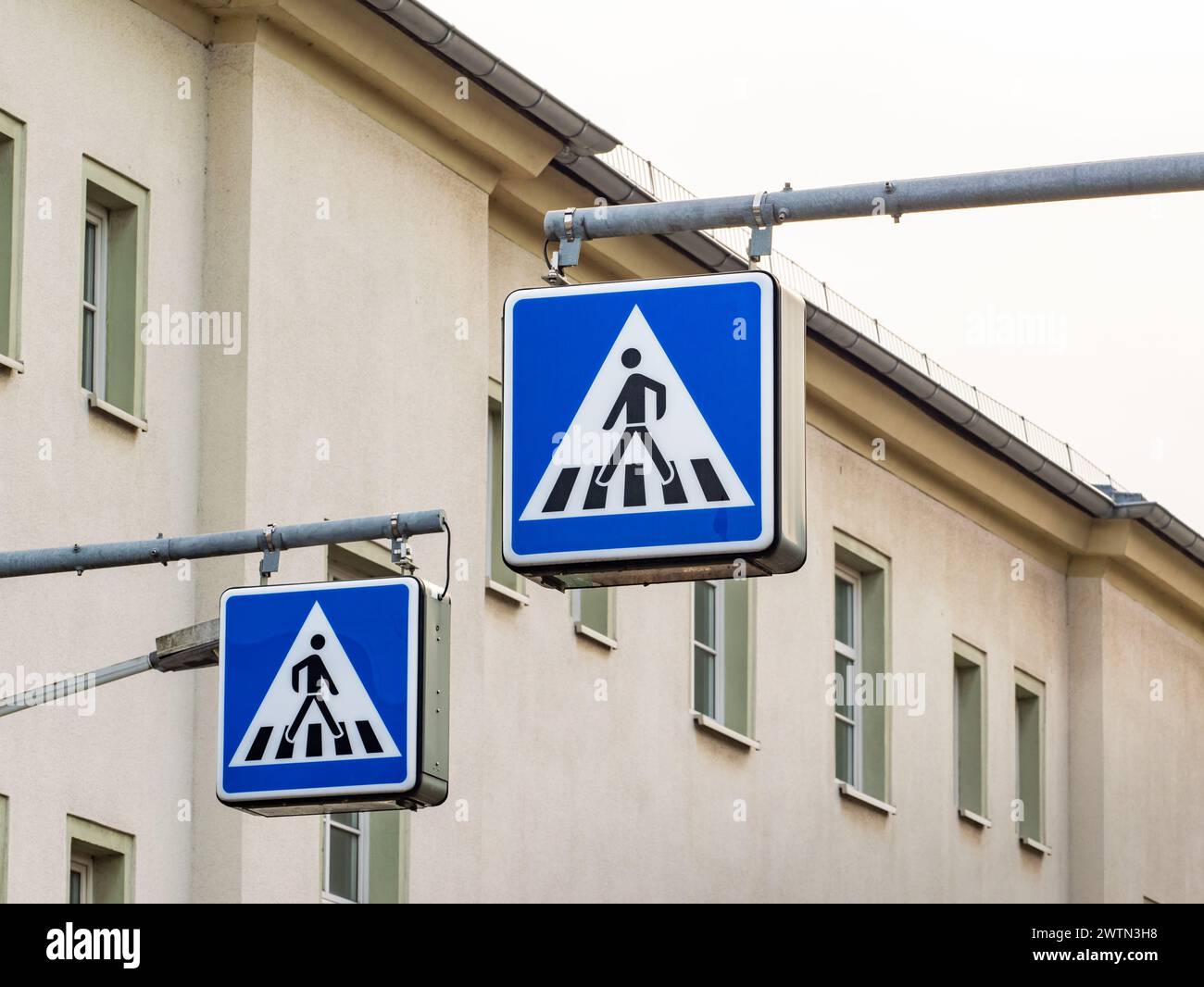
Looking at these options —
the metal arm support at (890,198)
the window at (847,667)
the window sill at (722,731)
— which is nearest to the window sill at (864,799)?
the window at (847,667)

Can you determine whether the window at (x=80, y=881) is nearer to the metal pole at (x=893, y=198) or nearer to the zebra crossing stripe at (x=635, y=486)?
the metal pole at (x=893, y=198)

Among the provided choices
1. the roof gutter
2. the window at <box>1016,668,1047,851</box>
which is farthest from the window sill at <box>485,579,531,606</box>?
the window at <box>1016,668,1047,851</box>

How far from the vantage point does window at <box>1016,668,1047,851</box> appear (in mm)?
32031

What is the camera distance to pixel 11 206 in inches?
661

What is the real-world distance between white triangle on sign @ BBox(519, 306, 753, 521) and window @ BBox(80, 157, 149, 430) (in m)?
9.17

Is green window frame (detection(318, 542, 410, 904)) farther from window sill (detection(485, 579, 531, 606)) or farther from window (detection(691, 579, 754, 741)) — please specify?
window (detection(691, 579, 754, 741))

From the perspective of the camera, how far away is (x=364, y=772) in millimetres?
11320

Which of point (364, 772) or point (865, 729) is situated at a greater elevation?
point (865, 729)

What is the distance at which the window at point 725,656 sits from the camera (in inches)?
990

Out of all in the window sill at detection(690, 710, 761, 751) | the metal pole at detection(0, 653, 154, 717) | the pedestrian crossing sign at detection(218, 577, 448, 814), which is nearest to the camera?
the pedestrian crossing sign at detection(218, 577, 448, 814)

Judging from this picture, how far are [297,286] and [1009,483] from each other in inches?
Answer: 521

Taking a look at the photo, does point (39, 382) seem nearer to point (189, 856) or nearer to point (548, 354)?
point (189, 856)
